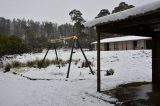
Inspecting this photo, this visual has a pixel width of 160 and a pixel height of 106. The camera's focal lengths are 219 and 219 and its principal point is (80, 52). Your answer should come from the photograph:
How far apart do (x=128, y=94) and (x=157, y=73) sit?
8.76ft

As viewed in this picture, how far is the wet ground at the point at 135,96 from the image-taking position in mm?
6141

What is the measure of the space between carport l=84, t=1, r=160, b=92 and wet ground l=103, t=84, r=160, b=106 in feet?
1.80

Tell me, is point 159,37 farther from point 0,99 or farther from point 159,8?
point 0,99

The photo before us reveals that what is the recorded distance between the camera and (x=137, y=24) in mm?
6715

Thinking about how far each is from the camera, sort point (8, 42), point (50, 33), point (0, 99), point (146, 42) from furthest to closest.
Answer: point (50, 33)
point (146, 42)
point (8, 42)
point (0, 99)

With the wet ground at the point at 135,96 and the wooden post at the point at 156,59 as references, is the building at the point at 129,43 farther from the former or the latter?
the wet ground at the point at 135,96

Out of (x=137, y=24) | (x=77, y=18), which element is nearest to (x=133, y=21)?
(x=137, y=24)

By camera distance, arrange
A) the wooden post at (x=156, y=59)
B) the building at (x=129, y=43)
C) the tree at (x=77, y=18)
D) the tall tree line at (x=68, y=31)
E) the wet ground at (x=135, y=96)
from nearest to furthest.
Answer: the wet ground at (x=135, y=96) → the wooden post at (x=156, y=59) → the building at (x=129, y=43) → the tall tree line at (x=68, y=31) → the tree at (x=77, y=18)

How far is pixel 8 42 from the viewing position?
27.4 meters

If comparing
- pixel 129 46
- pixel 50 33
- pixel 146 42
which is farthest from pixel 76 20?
pixel 50 33

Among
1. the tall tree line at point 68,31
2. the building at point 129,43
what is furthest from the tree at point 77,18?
the building at point 129,43

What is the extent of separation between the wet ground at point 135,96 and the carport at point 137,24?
0.55 meters

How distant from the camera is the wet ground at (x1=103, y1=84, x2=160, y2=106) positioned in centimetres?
614

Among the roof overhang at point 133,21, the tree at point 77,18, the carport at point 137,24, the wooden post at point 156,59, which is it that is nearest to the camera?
the roof overhang at point 133,21
